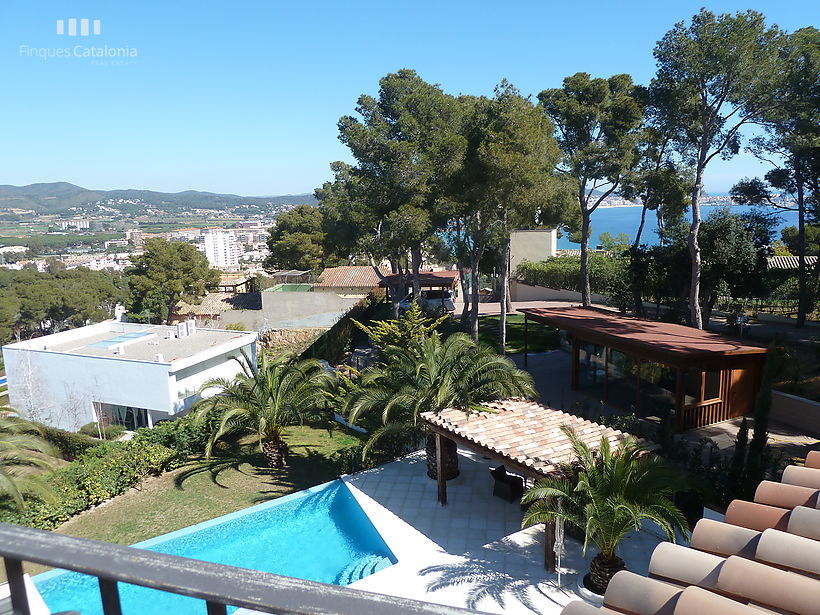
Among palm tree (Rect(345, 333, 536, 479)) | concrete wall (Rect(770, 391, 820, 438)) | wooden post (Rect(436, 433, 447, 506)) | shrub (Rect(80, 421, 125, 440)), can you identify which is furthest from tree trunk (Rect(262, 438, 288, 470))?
concrete wall (Rect(770, 391, 820, 438))

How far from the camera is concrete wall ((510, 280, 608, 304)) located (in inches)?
1544

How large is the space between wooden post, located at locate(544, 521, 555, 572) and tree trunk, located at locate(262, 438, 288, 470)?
8.74 meters

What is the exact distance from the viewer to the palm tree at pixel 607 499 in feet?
31.3

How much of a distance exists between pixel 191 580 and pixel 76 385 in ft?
83.3

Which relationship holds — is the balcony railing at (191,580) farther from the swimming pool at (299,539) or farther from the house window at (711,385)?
the house window at (711,385)

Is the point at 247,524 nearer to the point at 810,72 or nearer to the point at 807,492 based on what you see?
the point at 807,492

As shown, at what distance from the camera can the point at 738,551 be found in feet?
12.8

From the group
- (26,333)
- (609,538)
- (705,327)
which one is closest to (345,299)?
(705,327)

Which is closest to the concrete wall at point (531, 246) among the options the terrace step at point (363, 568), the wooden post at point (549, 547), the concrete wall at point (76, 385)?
the concrete wall at point (76, 385)

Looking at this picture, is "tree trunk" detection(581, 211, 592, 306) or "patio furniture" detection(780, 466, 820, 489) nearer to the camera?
"patio furniture" detection(780, 466, 820, 489)

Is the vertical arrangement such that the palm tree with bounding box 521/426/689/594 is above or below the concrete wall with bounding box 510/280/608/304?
below

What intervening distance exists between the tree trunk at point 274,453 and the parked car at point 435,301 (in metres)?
14.9

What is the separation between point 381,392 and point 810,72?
17.5 m

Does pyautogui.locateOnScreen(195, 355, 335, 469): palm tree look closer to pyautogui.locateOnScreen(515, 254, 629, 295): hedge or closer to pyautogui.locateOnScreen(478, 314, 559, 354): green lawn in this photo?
pyautogui.locateOnScreen(478, 314, 559, 354): green lawn
